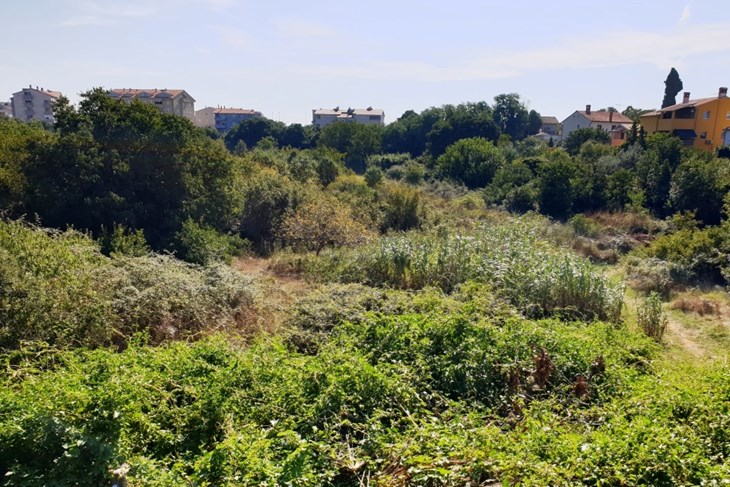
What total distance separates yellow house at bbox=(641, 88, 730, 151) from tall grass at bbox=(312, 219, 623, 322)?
28.4m

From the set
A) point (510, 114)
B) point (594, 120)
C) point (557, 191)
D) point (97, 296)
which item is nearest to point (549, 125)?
point (510, 114)

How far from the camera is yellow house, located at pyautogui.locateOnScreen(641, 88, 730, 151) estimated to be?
107 ft

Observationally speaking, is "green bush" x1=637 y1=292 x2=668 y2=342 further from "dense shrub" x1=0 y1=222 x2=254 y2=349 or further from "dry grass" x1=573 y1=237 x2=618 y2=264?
"dry grass" x1=573 y1=237 x2=618 y2=264

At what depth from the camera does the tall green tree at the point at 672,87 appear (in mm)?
44312

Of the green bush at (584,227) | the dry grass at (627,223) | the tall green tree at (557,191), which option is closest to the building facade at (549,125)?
the tall green tree at (557,191)

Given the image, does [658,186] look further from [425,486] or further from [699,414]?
[425,486]

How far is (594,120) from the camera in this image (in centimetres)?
4959

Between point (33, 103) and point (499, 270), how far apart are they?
73.0 metres

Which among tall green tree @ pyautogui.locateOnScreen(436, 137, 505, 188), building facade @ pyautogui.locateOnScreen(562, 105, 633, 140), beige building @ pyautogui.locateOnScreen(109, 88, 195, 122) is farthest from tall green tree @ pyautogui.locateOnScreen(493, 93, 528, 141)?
beige building @ pyautogui.locateOnScreen(109, 88, 195, 122)

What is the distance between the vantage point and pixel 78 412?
3932 mm

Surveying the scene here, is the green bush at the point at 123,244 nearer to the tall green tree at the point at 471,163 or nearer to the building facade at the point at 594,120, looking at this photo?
the tall green tree at the point at 471,163

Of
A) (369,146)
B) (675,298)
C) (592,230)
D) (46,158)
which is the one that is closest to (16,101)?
(369,146)

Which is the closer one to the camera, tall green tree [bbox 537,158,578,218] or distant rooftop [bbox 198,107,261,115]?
tall green tree [bbox 537,158,578,218]

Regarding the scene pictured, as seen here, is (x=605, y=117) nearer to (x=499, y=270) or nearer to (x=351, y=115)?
(x=351, y=115)
